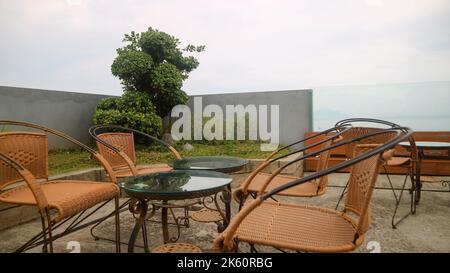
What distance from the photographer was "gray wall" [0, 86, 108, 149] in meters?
4.78

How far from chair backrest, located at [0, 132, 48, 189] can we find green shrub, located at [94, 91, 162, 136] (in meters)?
2.99

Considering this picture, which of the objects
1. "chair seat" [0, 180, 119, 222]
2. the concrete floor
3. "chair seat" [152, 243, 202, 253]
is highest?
"chair seat" [0, 180, 119, 222]

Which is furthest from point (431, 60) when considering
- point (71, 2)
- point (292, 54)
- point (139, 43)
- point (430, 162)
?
point (71, 2)

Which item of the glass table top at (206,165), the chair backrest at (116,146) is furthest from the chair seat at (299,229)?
the chair backrest at (116,146)

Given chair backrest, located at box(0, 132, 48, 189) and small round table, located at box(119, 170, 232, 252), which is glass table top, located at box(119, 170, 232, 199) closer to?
small round table, located at box(119, 170, 232, 252)

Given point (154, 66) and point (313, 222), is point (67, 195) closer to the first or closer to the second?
point (313, 222)

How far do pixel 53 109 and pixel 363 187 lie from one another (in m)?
5.91

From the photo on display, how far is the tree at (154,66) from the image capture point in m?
5.55

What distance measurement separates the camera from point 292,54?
6.44 meters

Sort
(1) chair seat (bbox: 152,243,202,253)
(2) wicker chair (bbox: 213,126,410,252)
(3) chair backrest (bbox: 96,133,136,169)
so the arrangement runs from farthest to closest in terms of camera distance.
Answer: (3) chair backrest (bbox: 96,133,136,169), (1) chair seat (bbox: 152,243,202,253), (2) wicker chair (bbox: 213,126,410,252)

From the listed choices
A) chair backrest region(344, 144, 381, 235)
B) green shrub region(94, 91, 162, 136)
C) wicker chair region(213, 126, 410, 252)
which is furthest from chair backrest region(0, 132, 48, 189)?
green shrub region(94, 91, 162, 136)

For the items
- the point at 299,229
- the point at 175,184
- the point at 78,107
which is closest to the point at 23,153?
the point at 175,184

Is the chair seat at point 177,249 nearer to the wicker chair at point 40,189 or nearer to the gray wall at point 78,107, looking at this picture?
the wicker chair at point 40,189
